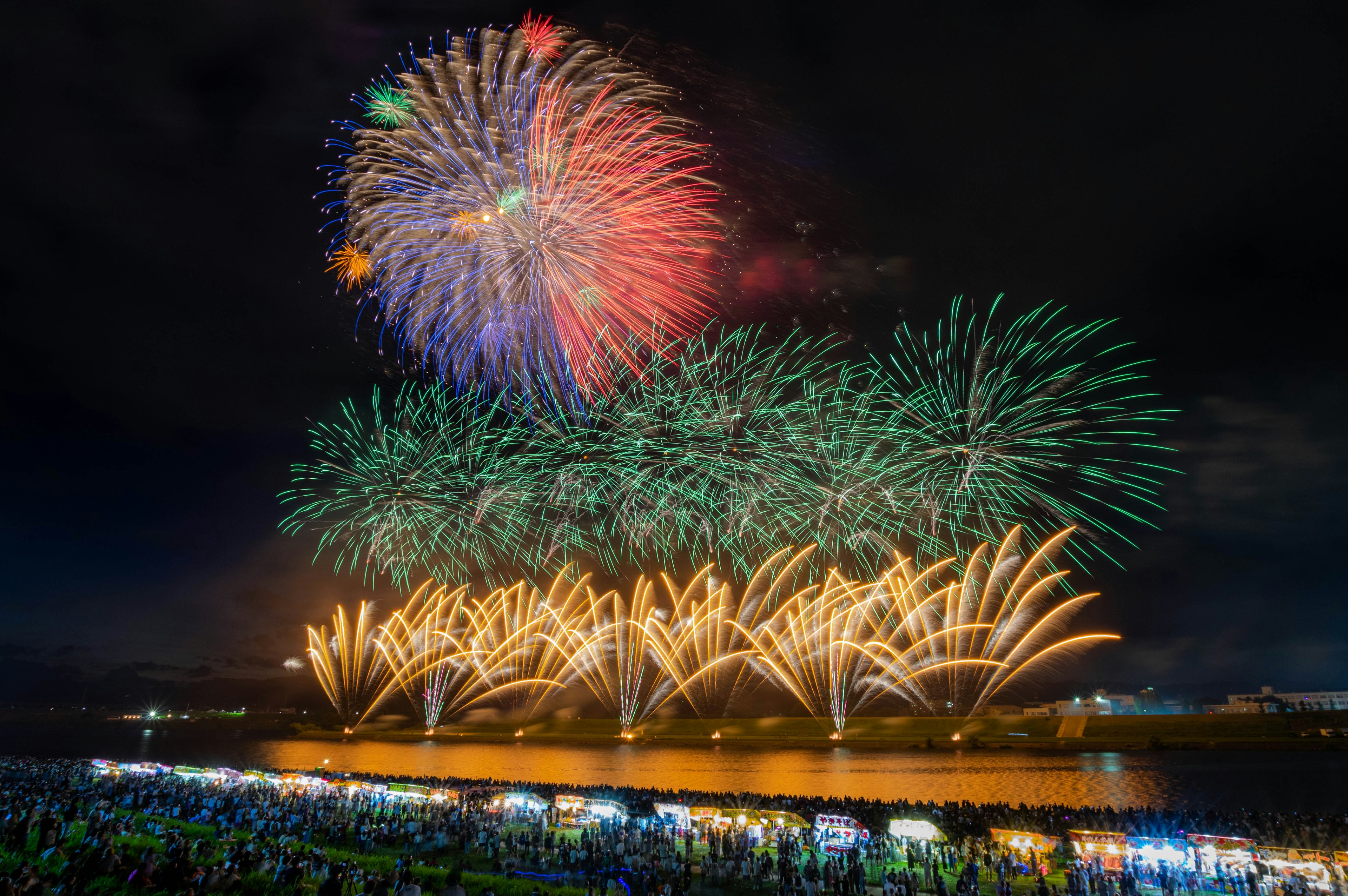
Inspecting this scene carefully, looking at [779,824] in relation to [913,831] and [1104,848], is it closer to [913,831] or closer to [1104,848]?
[913,831]

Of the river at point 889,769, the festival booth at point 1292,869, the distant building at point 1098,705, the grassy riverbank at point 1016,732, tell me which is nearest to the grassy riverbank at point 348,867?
the festival booth at point 1292,869

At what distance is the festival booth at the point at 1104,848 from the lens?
1981cm

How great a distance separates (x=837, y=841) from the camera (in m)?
22.2

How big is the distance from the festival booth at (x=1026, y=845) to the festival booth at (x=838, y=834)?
4.35 meters

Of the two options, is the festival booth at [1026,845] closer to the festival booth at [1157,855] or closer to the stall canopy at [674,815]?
Result: the festival booth at [1157,855]

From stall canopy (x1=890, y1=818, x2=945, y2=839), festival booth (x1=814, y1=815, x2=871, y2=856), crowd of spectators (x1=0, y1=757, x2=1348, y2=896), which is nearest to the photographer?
crowd of spectators (x1=0, y1=757, x2=1348, y2=896)

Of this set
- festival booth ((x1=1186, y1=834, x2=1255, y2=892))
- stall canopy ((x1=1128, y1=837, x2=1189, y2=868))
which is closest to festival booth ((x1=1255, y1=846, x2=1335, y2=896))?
festival booth ((x1=1186, y1=834, x2=1255, y2=892))

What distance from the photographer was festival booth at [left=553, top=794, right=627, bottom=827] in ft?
90.9

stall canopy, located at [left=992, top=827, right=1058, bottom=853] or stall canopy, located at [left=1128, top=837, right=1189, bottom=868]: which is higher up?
stall canopy, located at [left=1128, top=837, right=1189, bottom=868]

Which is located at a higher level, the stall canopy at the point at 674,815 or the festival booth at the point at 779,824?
the festival booth at the point at 779,824

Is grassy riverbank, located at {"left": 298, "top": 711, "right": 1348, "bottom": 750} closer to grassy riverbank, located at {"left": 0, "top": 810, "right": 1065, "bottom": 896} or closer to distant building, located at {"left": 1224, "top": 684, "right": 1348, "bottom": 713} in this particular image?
grassy riverbank, located at {"left": 0, "top": 810, "right": 1065, "bottom": 896}

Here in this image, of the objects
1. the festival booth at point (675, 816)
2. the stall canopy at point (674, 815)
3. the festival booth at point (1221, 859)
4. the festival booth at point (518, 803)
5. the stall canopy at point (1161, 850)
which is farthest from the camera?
the festival booth at point (518, 803)

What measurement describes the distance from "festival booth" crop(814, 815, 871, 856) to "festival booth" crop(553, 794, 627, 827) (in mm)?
8631

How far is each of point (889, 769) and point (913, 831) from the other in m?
34.6
